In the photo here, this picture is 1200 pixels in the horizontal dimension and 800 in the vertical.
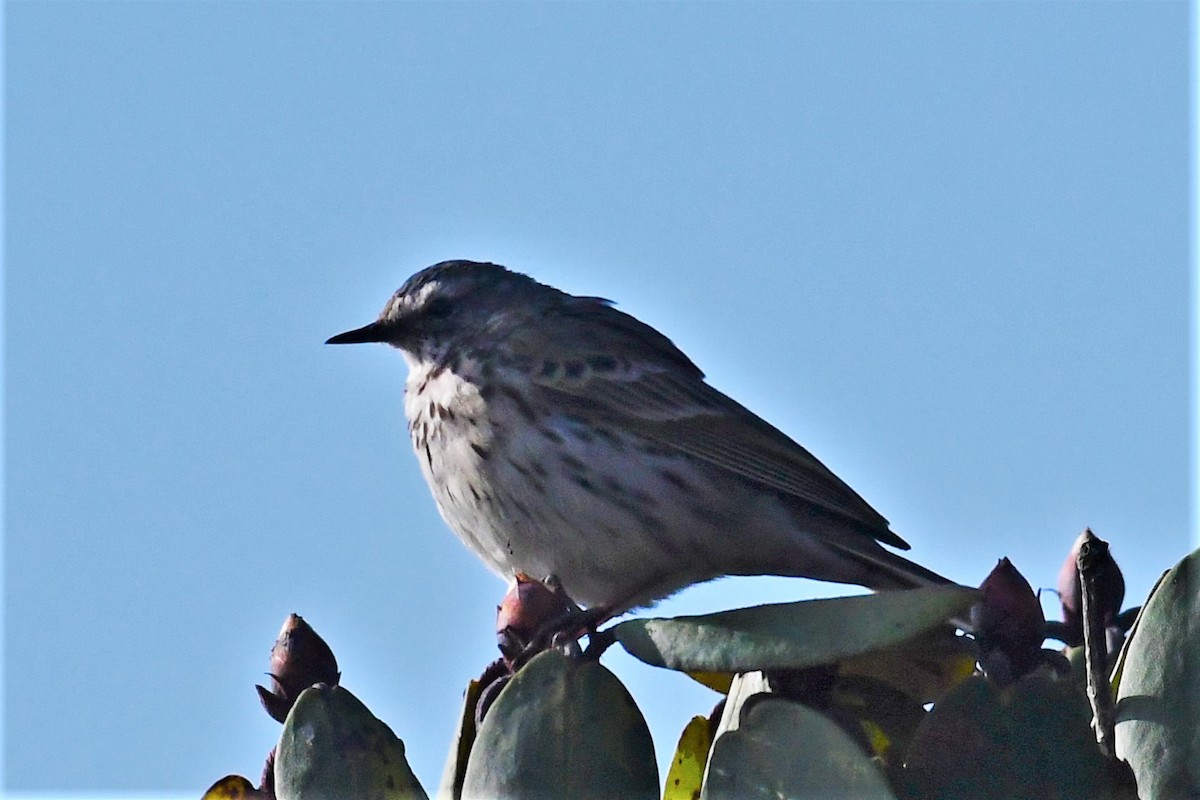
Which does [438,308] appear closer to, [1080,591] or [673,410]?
[673,410]

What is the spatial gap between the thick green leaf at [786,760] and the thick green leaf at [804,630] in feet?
0.44

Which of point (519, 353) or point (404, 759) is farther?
point (519, 353)

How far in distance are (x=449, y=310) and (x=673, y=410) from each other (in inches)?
64.5

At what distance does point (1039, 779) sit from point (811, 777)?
0.54 metres

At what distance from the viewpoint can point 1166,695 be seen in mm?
4309

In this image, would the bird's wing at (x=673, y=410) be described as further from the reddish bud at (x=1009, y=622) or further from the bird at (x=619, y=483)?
the reddish bud at (x=1009, y=622)

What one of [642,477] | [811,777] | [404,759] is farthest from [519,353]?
[811,777]

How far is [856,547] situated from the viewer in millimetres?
8047

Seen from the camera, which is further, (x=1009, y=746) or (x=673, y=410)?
(x=673, y=410)

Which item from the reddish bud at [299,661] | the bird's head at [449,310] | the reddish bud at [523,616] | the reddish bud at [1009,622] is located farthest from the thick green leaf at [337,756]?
the bird's head at [449,310]

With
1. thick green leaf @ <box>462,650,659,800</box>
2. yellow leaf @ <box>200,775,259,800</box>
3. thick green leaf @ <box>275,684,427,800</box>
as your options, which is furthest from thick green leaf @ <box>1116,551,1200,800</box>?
yellow leaf @ <box>200,775,259,800</box>

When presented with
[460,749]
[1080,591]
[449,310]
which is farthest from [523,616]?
[449,310]

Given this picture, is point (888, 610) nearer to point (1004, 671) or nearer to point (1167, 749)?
point (1004, 671)

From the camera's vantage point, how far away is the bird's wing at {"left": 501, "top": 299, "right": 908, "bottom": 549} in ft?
27.4
